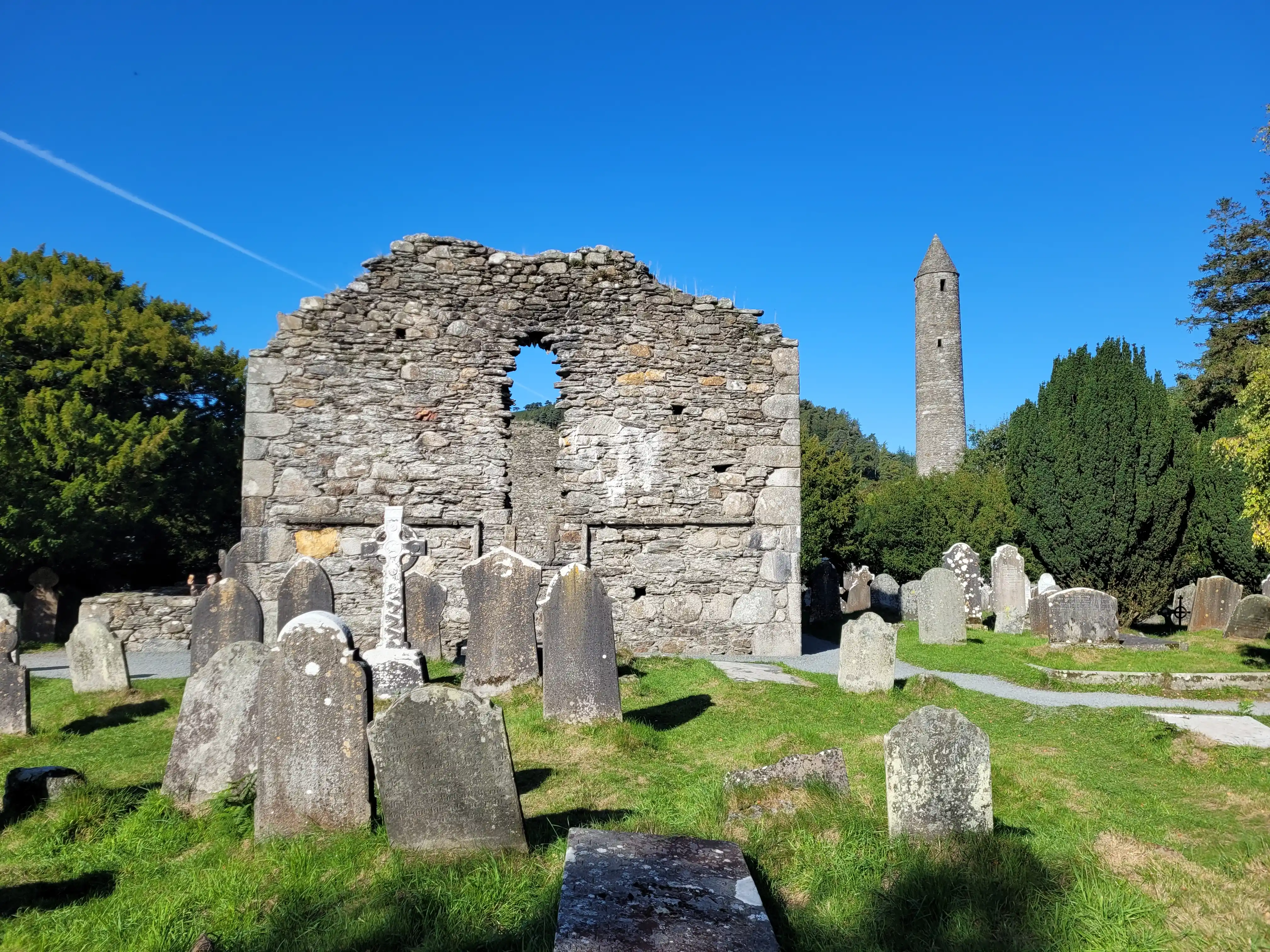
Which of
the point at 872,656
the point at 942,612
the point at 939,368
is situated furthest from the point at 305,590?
the point at 939,368

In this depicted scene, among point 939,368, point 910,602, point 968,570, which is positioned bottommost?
point 910,602

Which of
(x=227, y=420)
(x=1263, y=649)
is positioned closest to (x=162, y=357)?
(x=227, y=420)

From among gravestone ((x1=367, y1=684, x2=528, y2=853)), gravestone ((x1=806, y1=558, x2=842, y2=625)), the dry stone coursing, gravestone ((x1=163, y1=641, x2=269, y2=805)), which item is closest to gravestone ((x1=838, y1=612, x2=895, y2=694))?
gravestone ((x1=367, y1=684, x2=528, y2=853))

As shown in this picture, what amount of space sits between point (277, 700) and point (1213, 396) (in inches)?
1085

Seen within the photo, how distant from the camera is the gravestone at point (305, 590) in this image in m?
9.14

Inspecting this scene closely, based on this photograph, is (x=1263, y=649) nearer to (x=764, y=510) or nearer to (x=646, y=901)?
(x=764, y=510)

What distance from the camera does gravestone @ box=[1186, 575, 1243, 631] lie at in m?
15.8

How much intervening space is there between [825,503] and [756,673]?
44.3ft

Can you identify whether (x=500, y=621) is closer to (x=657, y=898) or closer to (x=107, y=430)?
(x=657, y=898)

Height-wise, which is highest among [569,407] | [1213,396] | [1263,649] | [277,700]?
[1213,396]

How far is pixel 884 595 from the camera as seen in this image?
839 inches

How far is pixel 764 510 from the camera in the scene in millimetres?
11617

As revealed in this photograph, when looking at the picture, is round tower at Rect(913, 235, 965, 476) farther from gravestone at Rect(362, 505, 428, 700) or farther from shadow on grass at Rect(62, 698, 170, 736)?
shadow on grass at Rect(62, 698, 170, 736)

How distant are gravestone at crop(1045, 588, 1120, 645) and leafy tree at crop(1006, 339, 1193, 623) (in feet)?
15.8
